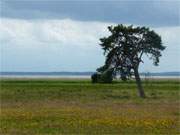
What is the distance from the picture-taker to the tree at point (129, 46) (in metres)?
57.8

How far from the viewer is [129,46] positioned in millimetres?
58000

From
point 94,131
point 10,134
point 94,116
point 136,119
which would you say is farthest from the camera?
point 94,116

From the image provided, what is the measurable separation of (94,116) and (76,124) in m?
4.46

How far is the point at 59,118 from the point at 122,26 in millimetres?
29562

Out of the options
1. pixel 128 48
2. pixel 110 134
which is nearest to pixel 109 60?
pixel 128 48

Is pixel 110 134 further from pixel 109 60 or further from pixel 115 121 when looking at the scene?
pixel 109 60

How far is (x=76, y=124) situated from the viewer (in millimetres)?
25922

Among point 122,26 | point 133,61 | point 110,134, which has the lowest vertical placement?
point 110,134

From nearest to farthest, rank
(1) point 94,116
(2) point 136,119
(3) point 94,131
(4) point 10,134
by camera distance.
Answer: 1. (4) point 10,134
2. (3) point 94,131
3. (2) point 136,119
4. (1) point 94,116

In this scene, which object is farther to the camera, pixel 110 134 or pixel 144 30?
pixel 144 30

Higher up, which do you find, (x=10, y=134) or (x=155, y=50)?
(x=155, y=50)

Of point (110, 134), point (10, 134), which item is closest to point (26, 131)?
point (10, 134)

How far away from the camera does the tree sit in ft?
A: 190

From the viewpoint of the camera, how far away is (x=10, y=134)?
70.9 ft
